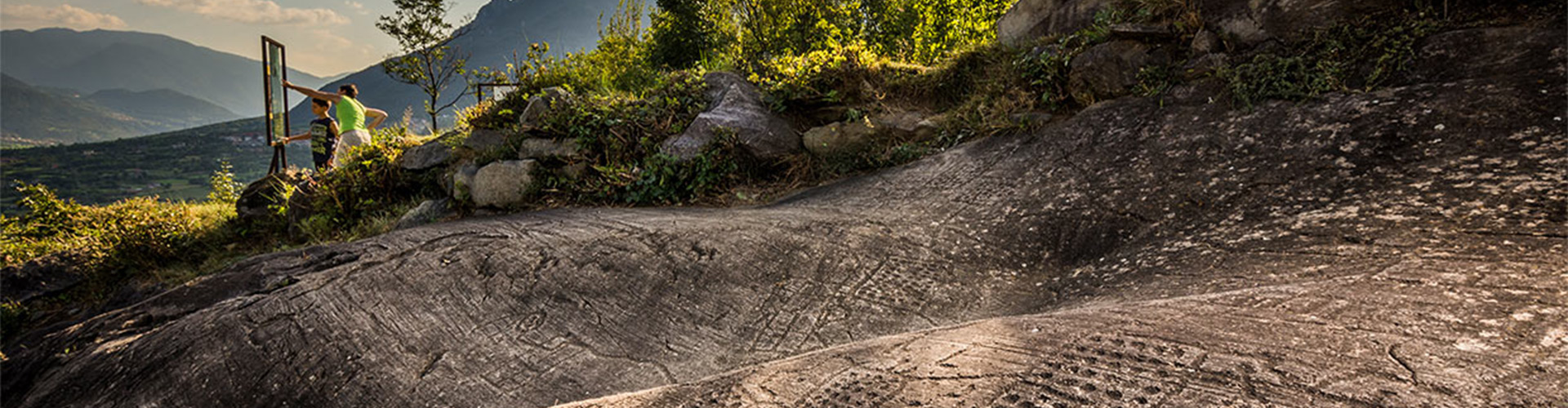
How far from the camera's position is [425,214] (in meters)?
6.73

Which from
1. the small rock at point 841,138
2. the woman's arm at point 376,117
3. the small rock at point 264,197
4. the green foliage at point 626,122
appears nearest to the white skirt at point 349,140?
the small rock at point 264,197

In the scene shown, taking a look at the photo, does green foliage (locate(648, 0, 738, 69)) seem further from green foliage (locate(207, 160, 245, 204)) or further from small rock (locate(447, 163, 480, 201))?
green foliage (locate(207, 160, 245, 204))

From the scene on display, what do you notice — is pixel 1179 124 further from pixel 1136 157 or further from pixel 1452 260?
pixel 1452 260

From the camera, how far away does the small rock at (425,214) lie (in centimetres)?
666

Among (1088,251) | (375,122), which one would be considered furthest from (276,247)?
(1088,251)

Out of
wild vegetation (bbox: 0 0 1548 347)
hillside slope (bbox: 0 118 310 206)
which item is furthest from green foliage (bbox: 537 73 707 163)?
hillside slope (bbox: 0 118 310 206)

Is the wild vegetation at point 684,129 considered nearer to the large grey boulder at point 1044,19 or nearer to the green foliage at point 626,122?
the green foliage at point 626,122

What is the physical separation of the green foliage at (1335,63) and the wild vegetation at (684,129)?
11 mm

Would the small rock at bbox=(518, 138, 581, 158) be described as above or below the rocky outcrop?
above

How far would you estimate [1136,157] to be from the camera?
4.19m

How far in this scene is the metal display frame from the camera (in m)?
10.3

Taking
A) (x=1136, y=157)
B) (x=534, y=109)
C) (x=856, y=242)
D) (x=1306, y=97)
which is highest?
(x=534, y=109)

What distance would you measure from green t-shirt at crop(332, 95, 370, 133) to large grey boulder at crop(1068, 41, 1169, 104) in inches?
400

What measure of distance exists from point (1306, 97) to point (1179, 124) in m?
0.69
